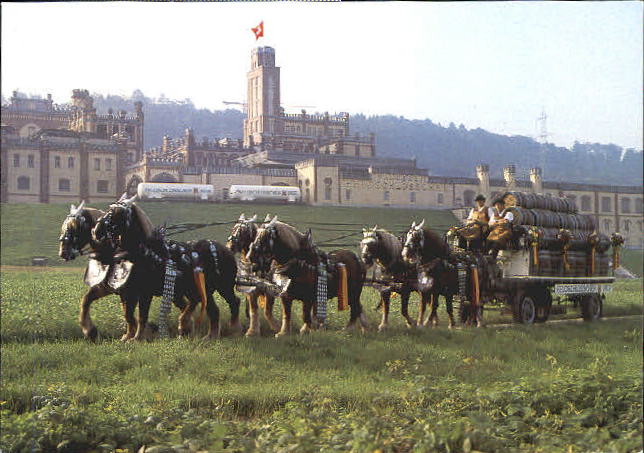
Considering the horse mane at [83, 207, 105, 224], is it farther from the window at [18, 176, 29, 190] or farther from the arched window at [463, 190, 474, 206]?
the arched window at [463, 190, 474, 206]

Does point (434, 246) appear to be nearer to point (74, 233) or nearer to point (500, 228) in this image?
point (500, 228)

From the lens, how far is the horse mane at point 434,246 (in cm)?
1103

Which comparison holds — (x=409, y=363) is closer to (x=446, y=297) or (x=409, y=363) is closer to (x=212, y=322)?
(x=212, y=322)

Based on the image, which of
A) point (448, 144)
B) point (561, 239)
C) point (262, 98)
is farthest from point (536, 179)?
point (262, 98)

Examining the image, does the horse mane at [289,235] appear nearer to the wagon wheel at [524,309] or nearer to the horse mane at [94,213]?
the horse mane at [94,213]

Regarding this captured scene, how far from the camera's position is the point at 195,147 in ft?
29.1

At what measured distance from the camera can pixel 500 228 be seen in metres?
11.8

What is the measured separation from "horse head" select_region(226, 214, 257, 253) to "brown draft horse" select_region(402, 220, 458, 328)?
253cm

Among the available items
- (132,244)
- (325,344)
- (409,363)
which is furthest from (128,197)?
(409,363)

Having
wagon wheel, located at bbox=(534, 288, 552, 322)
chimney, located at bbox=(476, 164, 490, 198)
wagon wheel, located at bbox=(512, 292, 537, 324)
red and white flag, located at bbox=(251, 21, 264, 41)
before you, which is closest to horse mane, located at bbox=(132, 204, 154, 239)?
red and white flag, located at bbox=(251, 21, 264, 41)

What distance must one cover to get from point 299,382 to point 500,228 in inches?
226

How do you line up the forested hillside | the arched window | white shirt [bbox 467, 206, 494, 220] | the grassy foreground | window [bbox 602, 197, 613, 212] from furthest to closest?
white shirt [bbox 467, 206, 494, 220] < the arched window < window [bbox 602, 197, 613, 212] < the forested hillside < the grassy foreground

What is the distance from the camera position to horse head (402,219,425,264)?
10539 millimetres

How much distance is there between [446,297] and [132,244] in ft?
17.2
